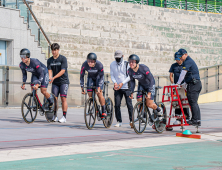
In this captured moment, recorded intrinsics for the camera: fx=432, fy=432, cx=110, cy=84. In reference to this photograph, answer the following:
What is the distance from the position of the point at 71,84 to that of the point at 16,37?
14.3 feet

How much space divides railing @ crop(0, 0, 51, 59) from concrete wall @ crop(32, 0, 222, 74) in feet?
10.5

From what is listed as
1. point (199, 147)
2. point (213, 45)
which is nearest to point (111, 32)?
point (213, 45)

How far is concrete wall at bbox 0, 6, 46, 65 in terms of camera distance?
20312 mm

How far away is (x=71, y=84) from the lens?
60.1 ft

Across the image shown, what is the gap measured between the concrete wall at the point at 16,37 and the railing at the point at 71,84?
321cm

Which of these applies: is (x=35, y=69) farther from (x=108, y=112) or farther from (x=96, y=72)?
(x=108, y=112)

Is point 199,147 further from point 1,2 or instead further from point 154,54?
point 154,54

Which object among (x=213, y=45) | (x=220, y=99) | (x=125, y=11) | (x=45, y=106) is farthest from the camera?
(x=213, y=45)

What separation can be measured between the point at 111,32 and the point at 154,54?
3.51 metres

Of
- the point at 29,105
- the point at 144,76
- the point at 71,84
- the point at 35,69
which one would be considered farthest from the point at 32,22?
the point at 144,76

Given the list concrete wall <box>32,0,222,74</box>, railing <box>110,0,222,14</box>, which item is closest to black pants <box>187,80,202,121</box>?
concrete wall <box>32,0,222,74</box>

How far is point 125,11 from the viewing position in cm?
2952

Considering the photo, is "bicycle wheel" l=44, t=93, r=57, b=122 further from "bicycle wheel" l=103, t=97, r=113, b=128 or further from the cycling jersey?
"bicycle wheel" l=103, t=97, r=113, b=128

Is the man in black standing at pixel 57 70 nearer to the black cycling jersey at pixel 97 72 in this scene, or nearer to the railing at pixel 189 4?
the black cycling jersey at pixel 97 72
